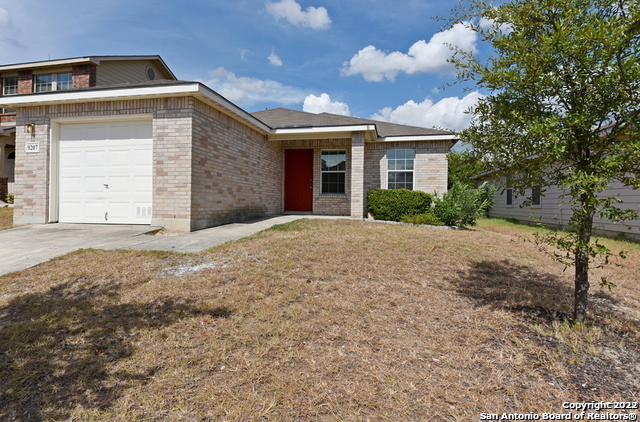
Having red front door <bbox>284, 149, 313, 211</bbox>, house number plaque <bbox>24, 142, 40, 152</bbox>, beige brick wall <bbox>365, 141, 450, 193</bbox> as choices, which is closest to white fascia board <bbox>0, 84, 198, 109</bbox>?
house number plaque <bbox>24, 142, 40, 152</bbox>

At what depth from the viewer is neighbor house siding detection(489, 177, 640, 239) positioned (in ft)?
20.8

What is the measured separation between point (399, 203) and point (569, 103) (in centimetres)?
776

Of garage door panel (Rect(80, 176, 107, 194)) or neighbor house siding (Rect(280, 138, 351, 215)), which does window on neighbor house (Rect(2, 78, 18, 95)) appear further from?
neighbor house siding (Rect(280, 138, 351, 215))

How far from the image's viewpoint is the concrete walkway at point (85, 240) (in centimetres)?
509

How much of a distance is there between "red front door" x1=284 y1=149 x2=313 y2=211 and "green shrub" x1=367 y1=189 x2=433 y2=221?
3.02 meters

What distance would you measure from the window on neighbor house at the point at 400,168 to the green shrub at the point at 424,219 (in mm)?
2782

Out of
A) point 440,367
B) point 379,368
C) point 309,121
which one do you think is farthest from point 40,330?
point 309,121

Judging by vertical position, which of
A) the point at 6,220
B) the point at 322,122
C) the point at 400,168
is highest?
the point at 322,122

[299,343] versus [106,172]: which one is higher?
[106,172]

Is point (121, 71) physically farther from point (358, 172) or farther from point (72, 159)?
point (358, 172)

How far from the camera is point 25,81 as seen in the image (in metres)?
15.5

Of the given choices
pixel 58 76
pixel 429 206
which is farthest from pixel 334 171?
pixel 58 76

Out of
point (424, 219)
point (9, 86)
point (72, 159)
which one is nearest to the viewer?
point (72, 159)

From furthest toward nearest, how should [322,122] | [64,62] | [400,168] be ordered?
[64,62]
[400,168]
[322,122]
